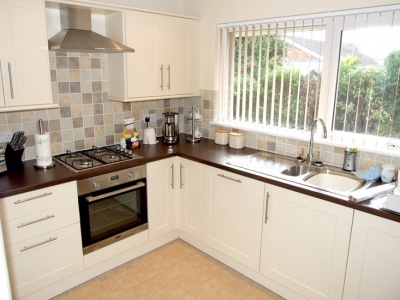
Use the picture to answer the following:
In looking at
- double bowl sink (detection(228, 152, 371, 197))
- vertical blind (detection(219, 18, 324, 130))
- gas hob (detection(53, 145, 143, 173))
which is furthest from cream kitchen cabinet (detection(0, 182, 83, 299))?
vertical blind (detection(219, 18, 324, 130))

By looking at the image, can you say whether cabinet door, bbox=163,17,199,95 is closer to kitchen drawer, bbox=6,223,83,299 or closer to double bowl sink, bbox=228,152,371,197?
double bowl sink, bbox=228,152,371,197

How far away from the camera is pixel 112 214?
2.54 meters

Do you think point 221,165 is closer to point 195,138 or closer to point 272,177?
point 272,177

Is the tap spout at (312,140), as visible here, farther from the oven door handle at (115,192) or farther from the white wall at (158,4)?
the white wall at (158,4)

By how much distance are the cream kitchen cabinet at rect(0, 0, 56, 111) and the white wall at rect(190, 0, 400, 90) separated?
1486mm

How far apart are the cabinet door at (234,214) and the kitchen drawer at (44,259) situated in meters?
1.04

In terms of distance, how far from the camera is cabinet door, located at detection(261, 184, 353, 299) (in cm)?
194

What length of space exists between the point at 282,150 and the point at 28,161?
80.4 inches

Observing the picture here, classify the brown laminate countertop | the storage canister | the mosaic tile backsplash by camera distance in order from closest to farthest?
the brown laminate countertop < the mosaic tile backsplash < the storage canister

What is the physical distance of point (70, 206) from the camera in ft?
7.37

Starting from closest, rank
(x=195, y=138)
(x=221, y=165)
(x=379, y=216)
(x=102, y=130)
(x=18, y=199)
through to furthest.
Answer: (x=379, y=216), (x=18, y=199), (x=221, y=165), (x=102, y=130), (x=195, y=138)

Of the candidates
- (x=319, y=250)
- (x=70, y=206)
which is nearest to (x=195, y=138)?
(x=70, y=206)

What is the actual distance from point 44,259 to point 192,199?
1.22 metres

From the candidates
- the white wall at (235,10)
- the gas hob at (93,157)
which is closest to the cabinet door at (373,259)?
the white wall at (235,10)
